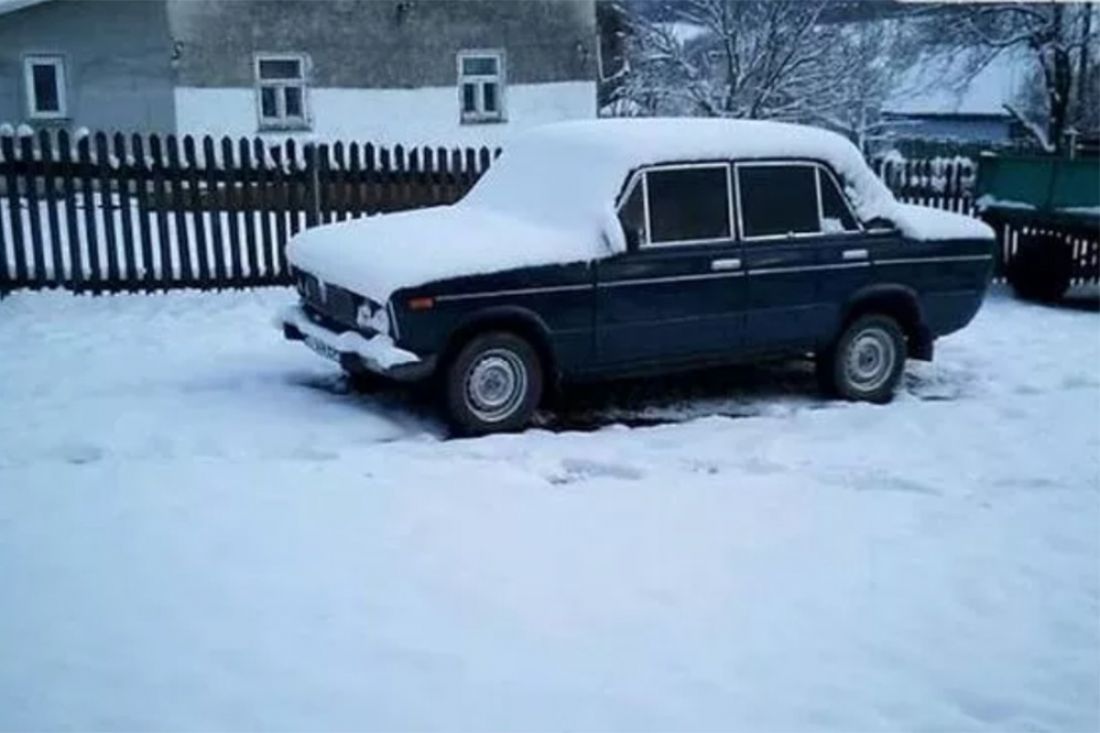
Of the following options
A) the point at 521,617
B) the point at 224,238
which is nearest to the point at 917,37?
the point at 224,238

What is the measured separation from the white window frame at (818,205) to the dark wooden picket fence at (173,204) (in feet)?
17.1

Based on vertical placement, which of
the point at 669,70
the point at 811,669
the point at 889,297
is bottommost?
the point at 811,669

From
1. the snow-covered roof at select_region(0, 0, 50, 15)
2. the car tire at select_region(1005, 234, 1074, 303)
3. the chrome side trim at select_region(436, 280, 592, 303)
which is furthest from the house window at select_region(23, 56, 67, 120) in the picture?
the chrome side trim at select_region(436, 280, 592, 303)

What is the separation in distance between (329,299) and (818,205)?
337 cm

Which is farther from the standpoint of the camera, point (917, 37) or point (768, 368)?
point (917, 37)

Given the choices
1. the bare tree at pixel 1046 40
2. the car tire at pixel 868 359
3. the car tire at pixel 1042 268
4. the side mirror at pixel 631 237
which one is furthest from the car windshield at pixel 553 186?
the bare tree at pixel 1046 40

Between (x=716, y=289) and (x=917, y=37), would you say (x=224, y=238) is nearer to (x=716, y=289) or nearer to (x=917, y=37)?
(x=716, y=289)

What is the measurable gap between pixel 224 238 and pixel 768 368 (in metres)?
5.61

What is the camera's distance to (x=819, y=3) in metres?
28.2

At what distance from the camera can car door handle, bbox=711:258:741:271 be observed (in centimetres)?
767

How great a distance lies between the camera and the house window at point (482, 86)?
24688 mm

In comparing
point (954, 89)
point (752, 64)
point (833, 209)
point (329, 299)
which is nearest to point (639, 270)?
point (833, 209)

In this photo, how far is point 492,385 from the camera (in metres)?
7.23

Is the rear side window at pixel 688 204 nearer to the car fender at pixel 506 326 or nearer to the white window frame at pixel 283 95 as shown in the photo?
the car fender at pixel 506 326
